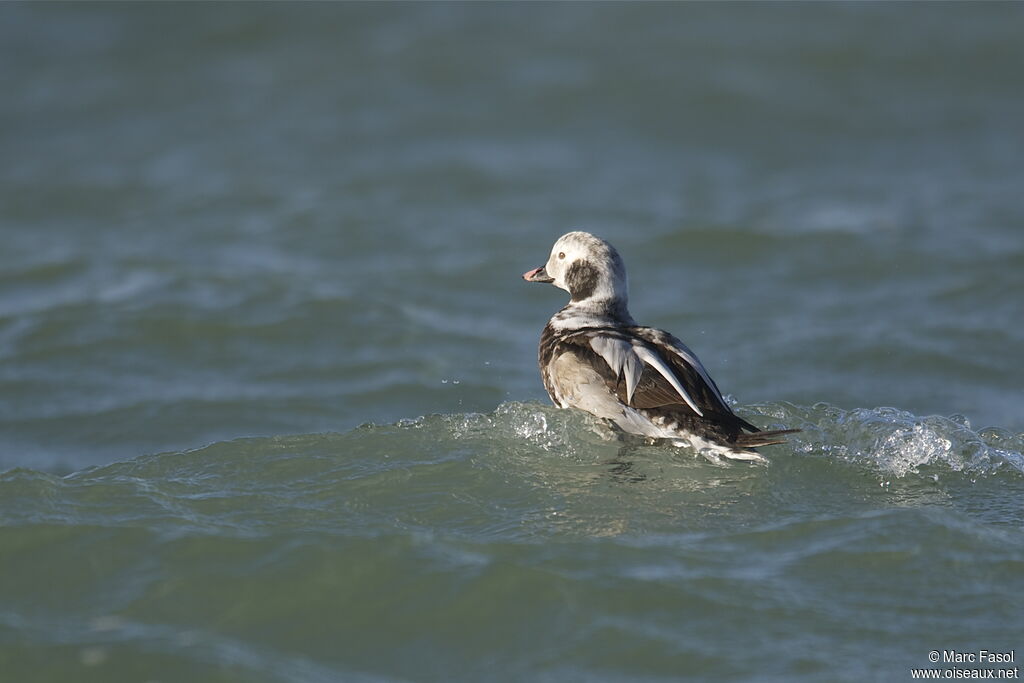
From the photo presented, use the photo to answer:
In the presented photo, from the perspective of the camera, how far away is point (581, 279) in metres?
7.84

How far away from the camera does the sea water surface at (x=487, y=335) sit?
5.44 m

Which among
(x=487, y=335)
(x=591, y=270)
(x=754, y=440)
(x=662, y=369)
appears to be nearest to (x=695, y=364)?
(x=662, y=369)

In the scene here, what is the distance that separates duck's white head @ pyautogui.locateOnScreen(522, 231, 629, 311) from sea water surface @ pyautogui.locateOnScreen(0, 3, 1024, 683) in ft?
2.69

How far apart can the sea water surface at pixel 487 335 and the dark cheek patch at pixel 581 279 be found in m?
0.81

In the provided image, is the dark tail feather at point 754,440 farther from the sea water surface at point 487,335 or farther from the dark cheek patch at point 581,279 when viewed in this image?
the dark cheek patch at point 581,279

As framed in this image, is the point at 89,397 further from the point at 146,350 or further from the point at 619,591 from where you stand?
the point at 619,591

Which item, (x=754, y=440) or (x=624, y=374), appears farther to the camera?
(x=624, y=374)

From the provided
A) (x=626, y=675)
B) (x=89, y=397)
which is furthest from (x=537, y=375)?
(x=626, y=675)

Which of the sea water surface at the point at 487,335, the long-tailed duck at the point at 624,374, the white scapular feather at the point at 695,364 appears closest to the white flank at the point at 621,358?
the long-tailed duck at the point at 624,374

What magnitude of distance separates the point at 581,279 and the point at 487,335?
3.01m

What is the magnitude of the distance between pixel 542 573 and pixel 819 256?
7.37 m

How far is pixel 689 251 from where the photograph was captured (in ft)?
41.1

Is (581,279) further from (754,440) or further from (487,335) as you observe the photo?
(487,335)

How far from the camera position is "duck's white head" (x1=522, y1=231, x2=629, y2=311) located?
776cm
